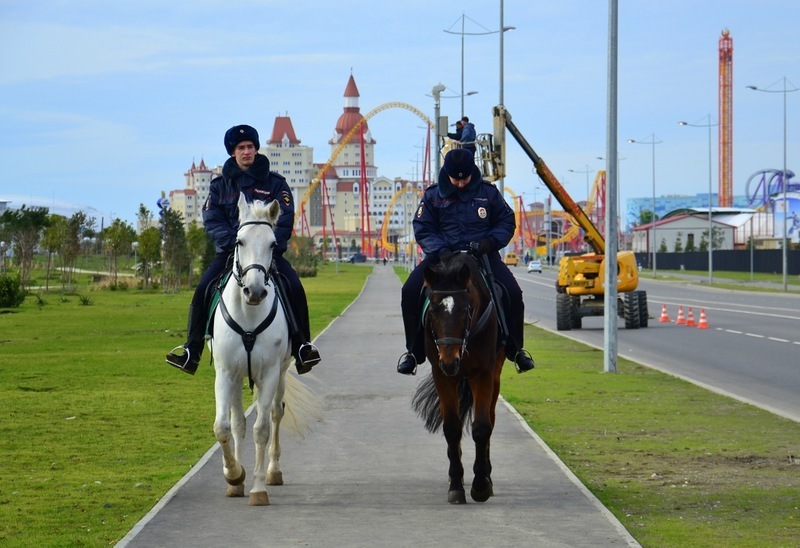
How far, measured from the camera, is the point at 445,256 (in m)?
10.0

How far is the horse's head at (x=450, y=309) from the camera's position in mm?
9664

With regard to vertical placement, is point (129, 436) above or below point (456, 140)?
below

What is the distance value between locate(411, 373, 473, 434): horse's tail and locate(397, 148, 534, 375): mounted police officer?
453mm

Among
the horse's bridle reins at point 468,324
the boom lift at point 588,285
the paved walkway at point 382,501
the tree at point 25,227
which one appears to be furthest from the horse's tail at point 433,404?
the tree at point 25,227

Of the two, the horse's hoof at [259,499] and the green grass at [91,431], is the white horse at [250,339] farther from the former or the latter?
the green grass at [91,431]

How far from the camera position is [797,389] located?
20016 mm

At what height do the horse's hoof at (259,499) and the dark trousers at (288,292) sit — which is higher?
the dark trousers at (288,292)

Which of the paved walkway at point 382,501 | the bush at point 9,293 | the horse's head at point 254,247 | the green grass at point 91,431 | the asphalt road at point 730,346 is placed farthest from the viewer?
the bush at point 9,293

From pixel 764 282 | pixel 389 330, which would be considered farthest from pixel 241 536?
pixel 764 282

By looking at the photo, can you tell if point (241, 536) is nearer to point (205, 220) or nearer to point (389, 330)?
point (205, 220)

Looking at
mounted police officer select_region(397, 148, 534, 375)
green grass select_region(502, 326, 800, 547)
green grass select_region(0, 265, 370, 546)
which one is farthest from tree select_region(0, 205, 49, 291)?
mounted police officer select_region(397, 148, 534, 375)

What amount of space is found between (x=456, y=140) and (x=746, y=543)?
23.4 meters

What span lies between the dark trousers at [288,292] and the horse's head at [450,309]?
1.40 meters

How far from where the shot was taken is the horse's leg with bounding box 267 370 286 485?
425 inches
